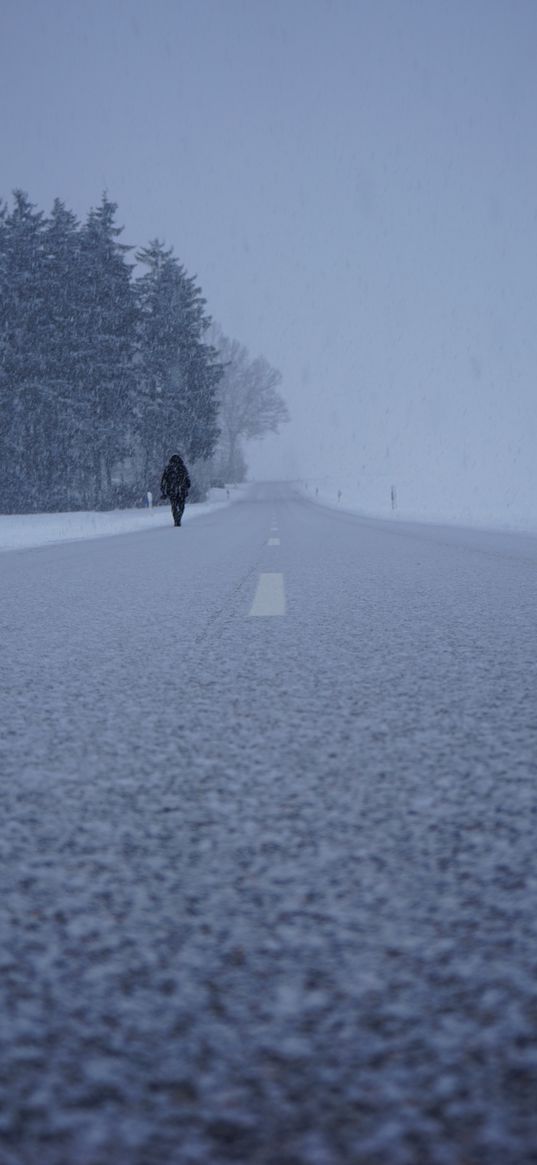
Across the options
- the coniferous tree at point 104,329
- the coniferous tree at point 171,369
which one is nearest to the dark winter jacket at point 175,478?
the coniferous tree at point 104,329

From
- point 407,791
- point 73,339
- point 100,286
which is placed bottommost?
point 407,791

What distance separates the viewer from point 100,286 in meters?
49.7

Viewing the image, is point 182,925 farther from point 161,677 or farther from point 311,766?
point 161,677

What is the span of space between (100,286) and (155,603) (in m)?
46.1

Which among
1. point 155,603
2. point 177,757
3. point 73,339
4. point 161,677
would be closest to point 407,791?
point 177,757

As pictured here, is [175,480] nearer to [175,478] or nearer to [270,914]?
[175,478]

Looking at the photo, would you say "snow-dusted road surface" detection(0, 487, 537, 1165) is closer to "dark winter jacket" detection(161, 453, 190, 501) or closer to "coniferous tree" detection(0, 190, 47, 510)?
"dark winter jacket" detection(161, 453, 190, 501)

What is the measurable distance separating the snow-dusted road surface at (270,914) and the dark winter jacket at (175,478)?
19314 mm

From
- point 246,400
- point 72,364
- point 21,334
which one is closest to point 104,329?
point 72,364

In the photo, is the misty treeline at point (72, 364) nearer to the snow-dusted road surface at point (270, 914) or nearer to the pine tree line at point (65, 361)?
the pine tree line at point (65, 361)

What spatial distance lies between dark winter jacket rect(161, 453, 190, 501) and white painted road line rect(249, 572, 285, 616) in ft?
46.6

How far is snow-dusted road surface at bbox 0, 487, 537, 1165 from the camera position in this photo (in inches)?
45.4

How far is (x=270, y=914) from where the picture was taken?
1759 mm

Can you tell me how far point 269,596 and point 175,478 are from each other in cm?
1654
